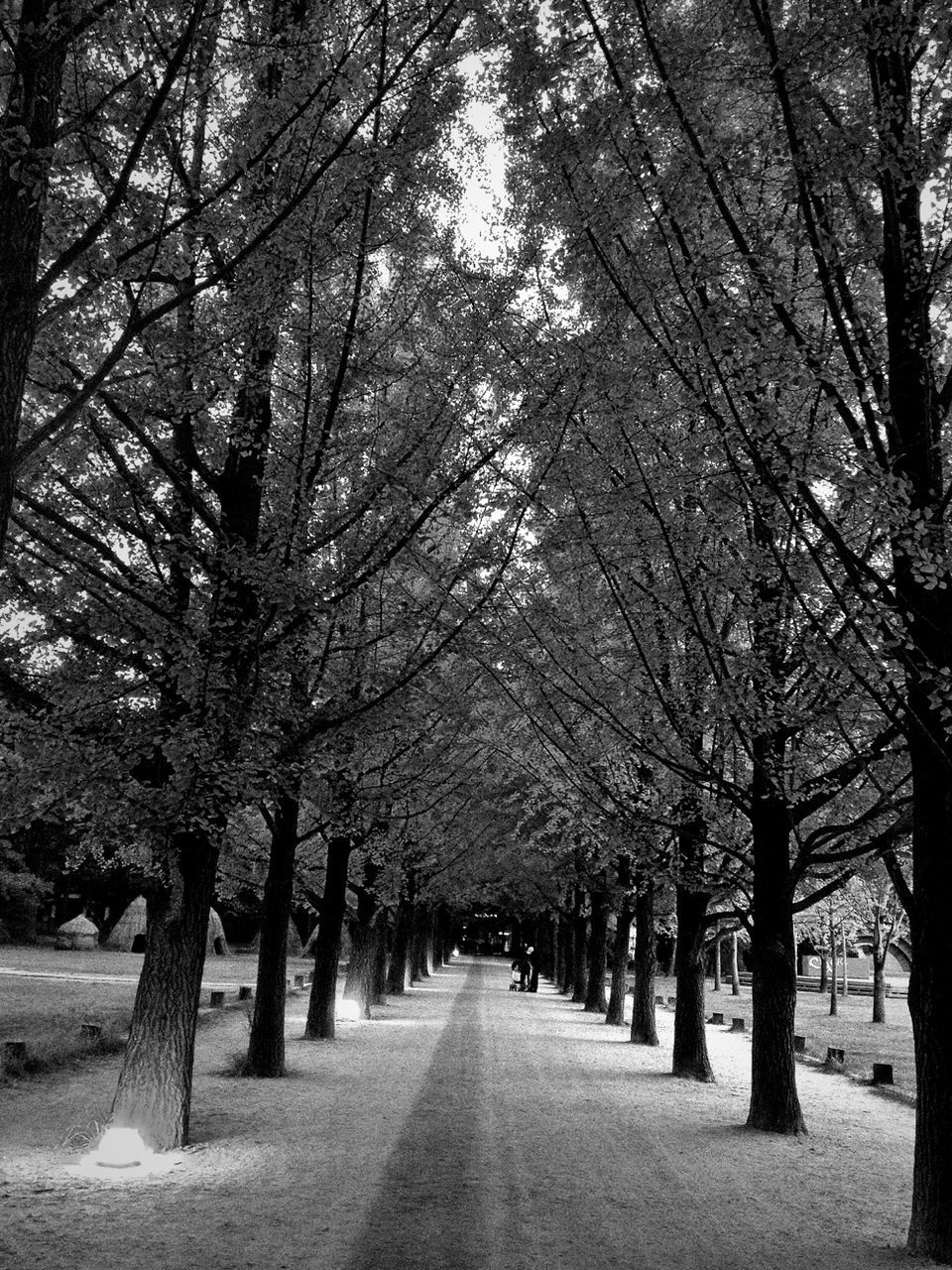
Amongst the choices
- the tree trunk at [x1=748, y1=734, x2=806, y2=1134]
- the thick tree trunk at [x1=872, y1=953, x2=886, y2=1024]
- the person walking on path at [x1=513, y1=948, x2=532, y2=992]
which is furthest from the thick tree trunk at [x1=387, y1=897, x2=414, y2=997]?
the tree trunk at [x1=748, y1=734, x2=806, y2=1134]

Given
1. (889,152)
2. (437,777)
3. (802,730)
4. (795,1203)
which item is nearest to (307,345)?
(889,152)

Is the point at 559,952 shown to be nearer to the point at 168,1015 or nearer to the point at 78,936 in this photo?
the point at 78,936

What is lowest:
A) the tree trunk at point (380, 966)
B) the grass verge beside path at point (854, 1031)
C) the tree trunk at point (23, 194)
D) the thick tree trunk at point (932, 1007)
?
the grass verge beside path at point (854, 1031)

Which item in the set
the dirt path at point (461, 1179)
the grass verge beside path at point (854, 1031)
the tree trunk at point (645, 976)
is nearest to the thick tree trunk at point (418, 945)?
the grass verge beside path at point (854, 1031)

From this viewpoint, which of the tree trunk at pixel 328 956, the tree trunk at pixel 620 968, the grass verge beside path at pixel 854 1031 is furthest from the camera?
the tree trunk at pixel 620 968

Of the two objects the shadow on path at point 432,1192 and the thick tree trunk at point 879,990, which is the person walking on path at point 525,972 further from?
the shadow on path at point 432,1192

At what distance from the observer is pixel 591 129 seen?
6527 mm

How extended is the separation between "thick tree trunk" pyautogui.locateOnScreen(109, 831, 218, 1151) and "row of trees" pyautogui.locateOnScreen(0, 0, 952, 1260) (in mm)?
33

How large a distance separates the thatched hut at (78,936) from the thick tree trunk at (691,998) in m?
39.7

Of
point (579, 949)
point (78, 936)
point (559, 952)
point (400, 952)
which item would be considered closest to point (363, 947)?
point (400, 952)

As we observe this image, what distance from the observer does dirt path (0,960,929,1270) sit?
659 centimetres

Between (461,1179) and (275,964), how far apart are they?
5.76 m

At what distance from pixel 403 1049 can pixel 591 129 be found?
607 inches

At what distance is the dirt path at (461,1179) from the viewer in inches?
259
